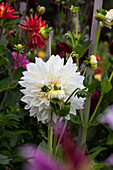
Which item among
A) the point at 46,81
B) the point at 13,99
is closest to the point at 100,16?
the point at 46,81

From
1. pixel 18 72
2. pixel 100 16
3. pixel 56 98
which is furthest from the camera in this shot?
pixel 18 72

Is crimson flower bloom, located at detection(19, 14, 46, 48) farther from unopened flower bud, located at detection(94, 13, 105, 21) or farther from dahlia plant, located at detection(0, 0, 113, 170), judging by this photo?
unopened flower bud, located at detection(94, 13, 105, 21)

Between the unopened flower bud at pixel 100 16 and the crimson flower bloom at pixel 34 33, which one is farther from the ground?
the unopened flower bud at pixel 100 16

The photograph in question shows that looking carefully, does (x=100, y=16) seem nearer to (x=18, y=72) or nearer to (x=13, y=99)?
(x=18, y=72)

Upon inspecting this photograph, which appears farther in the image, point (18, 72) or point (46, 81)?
point (18, 72)

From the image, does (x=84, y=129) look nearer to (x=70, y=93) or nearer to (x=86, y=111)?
(x=86, y=111)

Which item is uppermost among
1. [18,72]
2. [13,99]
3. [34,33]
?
[34,33]

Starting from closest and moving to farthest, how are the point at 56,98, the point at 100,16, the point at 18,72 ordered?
the point at 56,98
the point at 100,16
the point at 18,72

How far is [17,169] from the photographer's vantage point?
3.23ft

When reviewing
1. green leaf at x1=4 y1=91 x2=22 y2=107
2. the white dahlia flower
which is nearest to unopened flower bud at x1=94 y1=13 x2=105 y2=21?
the white dahlia flower

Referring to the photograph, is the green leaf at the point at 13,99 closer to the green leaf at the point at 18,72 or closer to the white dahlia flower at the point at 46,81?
the green leaf at the point at 18,72

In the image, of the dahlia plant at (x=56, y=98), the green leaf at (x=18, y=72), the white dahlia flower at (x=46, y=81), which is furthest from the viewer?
the green leaf at (x=18, y=72)

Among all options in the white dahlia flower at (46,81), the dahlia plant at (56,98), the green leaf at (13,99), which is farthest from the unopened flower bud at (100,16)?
the green leaf at (13,99)

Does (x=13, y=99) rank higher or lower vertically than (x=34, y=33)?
lower
